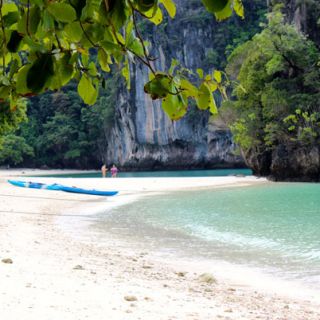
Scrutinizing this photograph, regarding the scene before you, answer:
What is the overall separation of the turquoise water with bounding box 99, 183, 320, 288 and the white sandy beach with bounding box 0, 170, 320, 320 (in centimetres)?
82

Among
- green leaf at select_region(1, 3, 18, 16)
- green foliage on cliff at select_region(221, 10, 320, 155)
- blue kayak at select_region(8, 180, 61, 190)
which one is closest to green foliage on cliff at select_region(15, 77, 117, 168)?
green foliage on cliff at select_region(221, 10, 320, 155)

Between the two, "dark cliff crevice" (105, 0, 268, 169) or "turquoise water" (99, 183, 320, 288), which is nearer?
"turquoise water" (99, 183, 320, 288)

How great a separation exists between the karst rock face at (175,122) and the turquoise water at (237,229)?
28869 millimetres

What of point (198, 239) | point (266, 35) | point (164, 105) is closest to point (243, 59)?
point (266, 35)

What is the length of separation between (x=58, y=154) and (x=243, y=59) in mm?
29868

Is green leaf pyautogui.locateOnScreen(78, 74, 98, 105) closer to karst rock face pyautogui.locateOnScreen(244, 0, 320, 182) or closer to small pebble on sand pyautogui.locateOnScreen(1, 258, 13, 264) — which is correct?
small pebble on sand pyautogui.locateOnScreen(1, 258, 13, 264)

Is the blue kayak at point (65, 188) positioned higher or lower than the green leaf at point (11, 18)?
lower

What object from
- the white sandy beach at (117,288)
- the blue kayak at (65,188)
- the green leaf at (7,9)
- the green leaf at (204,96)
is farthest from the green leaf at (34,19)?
the blue kayak at (65,188)

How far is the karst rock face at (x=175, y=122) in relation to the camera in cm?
4284

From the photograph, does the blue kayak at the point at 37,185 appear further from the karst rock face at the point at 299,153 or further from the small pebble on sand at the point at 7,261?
the small pebble on sand at the point at 7,261

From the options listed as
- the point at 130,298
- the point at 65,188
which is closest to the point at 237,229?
the point at 130,298

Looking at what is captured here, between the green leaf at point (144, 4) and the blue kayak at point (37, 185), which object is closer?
the green leaf at point (144, 4)

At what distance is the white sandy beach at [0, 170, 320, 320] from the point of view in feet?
10.4

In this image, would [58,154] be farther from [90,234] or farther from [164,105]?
[164,105]
